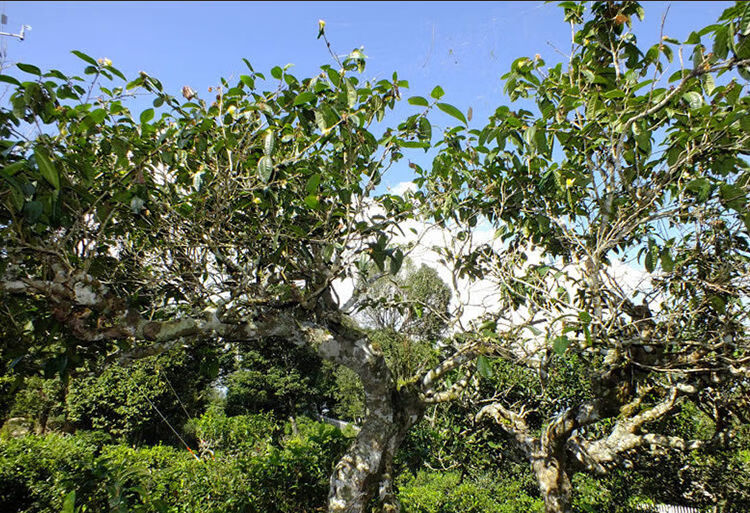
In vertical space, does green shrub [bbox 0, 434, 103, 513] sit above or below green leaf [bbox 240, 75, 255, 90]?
below

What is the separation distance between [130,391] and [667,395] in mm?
11631

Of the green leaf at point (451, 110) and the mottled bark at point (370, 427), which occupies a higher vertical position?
the green leaf at point (451, 110)

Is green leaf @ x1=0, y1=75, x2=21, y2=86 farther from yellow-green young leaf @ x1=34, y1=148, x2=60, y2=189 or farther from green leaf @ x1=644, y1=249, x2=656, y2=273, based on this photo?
green leaf @ x1=644, y1=249, x2=656, y2=273

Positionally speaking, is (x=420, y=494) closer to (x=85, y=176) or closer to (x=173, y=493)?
(x=173, y=493)

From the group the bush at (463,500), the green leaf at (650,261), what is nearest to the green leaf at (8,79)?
the green leaf at (650,261)

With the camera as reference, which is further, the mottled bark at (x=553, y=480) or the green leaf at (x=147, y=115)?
the mottled bark at (x=553, y=480)

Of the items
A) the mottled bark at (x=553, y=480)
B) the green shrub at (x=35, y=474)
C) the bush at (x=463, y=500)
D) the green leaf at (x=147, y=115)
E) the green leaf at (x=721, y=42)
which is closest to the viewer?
the green leaf at (x=721, y=42)

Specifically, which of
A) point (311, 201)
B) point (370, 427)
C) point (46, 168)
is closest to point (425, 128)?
point (311, 201)

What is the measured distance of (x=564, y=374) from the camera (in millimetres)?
5242

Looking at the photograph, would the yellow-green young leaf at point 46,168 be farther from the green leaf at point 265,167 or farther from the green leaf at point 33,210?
the green leaf at point 265,167

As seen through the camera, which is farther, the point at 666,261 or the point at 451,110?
the point at 666,261

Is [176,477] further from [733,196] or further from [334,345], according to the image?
[733,196]

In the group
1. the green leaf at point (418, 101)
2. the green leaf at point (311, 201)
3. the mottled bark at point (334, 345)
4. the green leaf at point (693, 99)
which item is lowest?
the mottled bark at point (334, 345)

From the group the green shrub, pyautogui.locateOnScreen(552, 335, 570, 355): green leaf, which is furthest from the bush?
the green shrub
